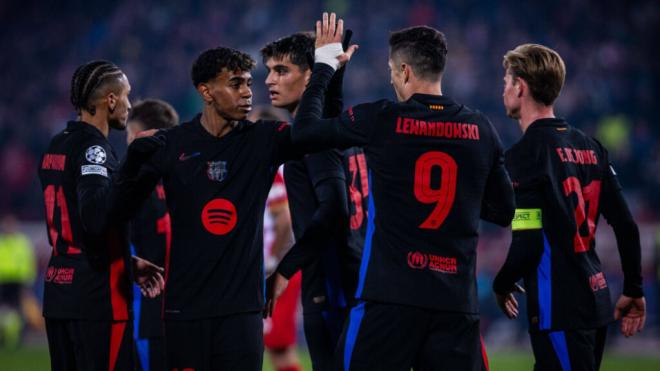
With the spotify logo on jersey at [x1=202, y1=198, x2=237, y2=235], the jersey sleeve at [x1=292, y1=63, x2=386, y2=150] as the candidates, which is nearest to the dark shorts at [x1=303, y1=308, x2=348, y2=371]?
the spotify logo on jersey at [x1=202, y1=198, x2=237, y2=235]

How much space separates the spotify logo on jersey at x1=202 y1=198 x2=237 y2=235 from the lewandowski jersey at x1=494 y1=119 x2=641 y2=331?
155 cm

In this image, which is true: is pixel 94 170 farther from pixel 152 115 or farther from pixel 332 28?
pixel 152 115

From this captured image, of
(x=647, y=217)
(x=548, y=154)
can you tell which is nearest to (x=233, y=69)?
(x=548, y=154)

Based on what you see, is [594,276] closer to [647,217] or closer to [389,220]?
[389,220]

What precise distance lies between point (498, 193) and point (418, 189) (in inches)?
21.0

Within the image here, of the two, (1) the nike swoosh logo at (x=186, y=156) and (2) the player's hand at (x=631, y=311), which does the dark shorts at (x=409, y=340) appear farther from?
(2) the player's hand at (x=631, y=311)

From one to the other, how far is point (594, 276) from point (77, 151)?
9.72 ft

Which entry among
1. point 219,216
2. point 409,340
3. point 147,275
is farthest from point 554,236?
point 147,275

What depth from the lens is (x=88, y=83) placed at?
5207 millimetres

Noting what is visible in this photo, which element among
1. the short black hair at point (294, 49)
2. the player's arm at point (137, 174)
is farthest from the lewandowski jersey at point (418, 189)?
the short black hair at point (294, 49)

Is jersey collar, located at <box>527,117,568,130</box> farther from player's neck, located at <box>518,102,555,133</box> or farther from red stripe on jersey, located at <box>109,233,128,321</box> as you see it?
red stripe on jersey, located at <box>109,233,128,321</box>

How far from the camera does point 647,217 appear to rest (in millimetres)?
15492

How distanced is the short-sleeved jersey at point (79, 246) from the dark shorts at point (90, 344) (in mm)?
61

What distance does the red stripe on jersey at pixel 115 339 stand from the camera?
503 centimetres
